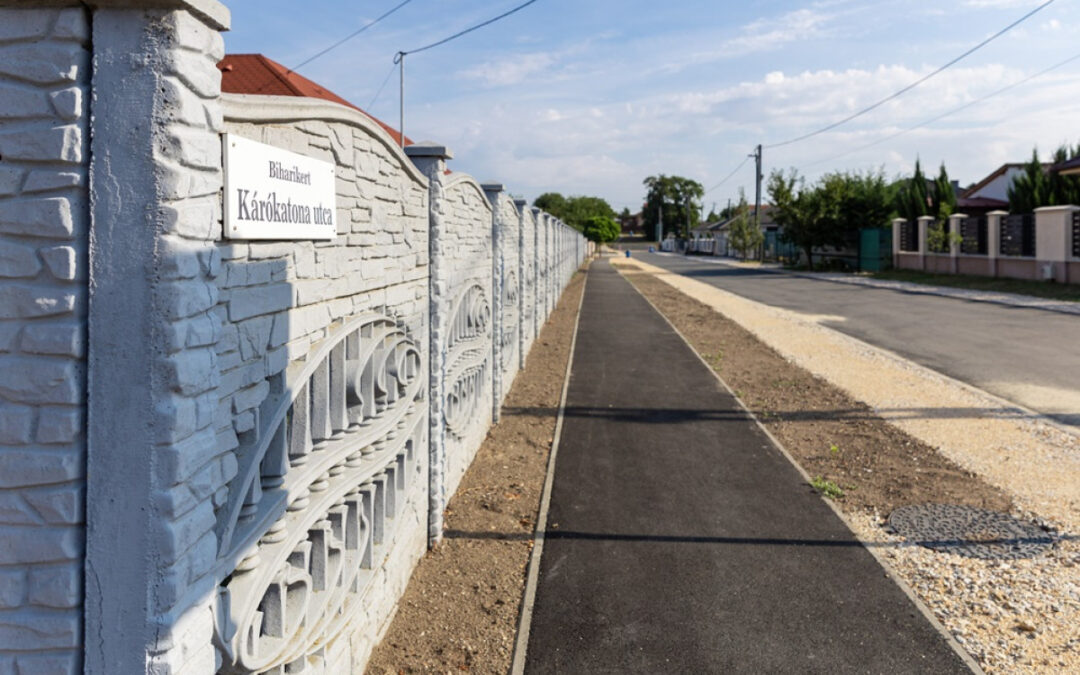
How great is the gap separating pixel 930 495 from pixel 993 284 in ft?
84.4

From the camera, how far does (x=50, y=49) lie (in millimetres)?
2182

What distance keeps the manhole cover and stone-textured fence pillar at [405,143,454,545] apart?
3.52 m

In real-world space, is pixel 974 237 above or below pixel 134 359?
above

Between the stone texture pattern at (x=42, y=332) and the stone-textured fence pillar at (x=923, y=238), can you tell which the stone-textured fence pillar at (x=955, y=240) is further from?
the stone texture pattern at (x=42, y=332)

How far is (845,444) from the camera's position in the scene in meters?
8.68

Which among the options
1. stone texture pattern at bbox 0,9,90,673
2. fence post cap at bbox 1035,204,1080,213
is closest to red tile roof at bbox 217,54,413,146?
stone texture pattern at bbox 0,9,90,673

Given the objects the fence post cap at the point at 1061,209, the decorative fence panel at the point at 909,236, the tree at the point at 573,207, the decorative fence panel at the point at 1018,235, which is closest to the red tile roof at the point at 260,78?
the fence post cap at the point at 1061,209

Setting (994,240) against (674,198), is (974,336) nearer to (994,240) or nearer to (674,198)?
(994,240)

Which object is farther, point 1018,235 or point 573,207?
point 573,207

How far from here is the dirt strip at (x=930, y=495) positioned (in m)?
4.63

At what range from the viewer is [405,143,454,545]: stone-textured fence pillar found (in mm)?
5980

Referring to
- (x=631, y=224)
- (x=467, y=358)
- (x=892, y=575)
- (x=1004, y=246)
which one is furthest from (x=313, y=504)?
(x=631, y=224)

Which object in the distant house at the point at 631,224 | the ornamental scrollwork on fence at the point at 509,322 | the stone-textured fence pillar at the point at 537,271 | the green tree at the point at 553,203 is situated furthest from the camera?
the distant house at the point at 631,224

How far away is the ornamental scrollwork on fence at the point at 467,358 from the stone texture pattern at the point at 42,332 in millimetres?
4252
